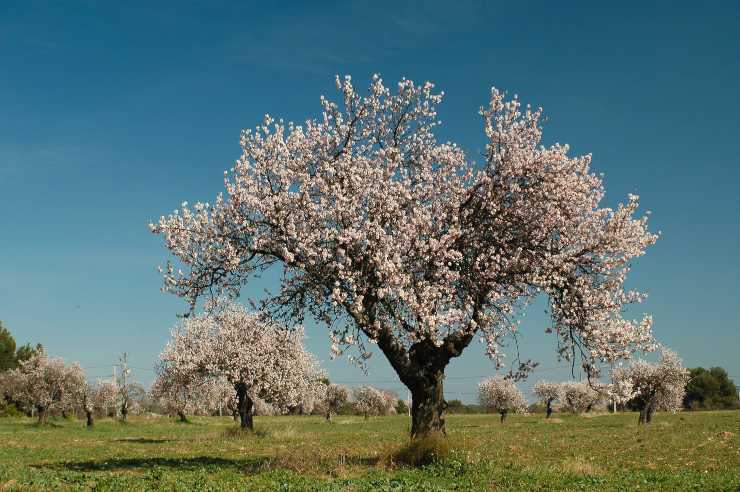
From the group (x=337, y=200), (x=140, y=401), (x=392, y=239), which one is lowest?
(x=140, y=401)

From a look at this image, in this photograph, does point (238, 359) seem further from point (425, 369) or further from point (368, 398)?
point (368, 398)

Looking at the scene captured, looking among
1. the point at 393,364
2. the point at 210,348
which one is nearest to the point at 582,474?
the point at 393,364

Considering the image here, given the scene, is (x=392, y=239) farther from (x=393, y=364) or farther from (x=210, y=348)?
(x=210, y=348)

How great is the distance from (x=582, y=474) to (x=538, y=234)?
338 inches

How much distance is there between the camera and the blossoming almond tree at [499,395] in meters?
107

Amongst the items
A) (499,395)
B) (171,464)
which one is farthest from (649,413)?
(171,464)

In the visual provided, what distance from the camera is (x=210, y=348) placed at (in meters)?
54.5

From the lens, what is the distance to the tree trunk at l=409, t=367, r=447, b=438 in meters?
25.1

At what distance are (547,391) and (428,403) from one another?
114m

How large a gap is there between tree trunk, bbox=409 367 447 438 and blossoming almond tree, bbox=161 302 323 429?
1118 inches

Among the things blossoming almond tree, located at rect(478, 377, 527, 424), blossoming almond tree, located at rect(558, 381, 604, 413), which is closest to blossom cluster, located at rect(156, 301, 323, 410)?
blossoming almond tree, located at rect(478, 377, 527, 424)

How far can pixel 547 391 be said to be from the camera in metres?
132

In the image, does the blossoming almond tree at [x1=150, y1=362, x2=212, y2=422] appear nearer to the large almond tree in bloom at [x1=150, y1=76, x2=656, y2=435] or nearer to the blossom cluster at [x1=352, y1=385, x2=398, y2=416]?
the large almond tree in bloom at [x1=150, y1=76, x2=656, y2=435]

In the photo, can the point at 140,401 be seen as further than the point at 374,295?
Yes
